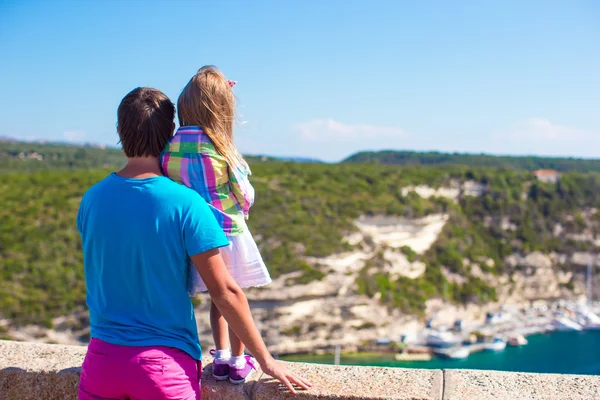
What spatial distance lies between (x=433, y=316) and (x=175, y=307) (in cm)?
4795

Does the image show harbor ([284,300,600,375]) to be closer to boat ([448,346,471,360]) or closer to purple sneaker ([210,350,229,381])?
boat ([448,346,471,360])

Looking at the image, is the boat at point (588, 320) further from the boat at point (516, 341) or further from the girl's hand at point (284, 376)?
the girl's hand at point (284, 376)

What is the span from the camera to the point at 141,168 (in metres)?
1.81

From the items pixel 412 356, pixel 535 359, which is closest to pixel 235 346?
pixel 412 356

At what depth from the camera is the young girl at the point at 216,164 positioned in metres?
1.96

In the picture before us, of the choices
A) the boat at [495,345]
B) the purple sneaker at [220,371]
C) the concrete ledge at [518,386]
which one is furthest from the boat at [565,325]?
the purple sneaker at [220,371]

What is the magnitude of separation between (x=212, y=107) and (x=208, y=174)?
249 mm

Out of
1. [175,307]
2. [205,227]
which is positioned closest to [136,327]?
[175,307]

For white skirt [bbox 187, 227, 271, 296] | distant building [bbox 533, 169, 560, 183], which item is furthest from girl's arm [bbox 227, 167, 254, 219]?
distant building [bbox 533, 169, 560, 183]

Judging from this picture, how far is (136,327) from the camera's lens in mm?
1759

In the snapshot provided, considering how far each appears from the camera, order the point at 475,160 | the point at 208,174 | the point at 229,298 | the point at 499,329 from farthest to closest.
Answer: the point at 475,160 < the point at 499,329 < the point at 208,174 < the point at 229,298

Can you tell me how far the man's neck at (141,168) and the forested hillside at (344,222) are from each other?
3528cm

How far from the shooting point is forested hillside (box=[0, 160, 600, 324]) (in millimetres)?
38062

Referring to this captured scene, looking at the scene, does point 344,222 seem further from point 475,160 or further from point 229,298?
point 229,298
